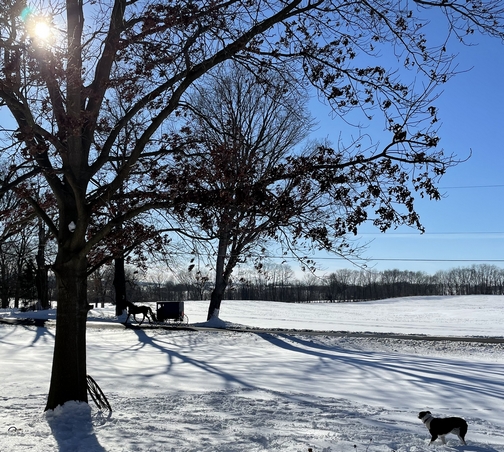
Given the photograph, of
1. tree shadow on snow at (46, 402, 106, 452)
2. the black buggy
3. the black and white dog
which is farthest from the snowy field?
the black buggy

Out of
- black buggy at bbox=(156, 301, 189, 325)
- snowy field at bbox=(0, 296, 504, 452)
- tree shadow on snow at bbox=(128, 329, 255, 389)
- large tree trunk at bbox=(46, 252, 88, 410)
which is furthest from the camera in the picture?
black buggy at bbox=(156, 301, 189, 325)

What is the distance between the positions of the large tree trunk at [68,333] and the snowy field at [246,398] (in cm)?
20

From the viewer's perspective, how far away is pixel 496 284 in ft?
441

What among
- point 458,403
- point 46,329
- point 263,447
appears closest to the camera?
point 263,447

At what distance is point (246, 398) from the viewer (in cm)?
834

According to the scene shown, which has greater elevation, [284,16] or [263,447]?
[284,16]

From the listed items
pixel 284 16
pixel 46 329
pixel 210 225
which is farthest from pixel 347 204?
pixel 46 329

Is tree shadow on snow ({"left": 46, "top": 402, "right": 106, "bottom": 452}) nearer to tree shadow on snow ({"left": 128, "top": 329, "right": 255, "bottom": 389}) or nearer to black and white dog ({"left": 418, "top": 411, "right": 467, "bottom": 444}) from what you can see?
black and white dog ({"left": 418, "top": 411, "right": 467, "bottom": 444})

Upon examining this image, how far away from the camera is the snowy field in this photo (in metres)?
5.61

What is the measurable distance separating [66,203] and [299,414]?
13.7ft

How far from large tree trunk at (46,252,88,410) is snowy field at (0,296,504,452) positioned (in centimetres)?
20

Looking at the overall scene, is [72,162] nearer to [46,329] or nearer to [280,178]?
→ [280,178]

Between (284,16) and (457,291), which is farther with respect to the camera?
(457,291)

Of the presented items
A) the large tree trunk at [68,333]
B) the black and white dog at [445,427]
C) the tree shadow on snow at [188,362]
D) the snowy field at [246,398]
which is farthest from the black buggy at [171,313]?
the black and white dog at [445,427]
